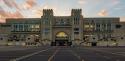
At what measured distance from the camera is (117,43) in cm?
19938

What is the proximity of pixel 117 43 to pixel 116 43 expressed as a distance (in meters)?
1.27

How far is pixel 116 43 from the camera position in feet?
651
